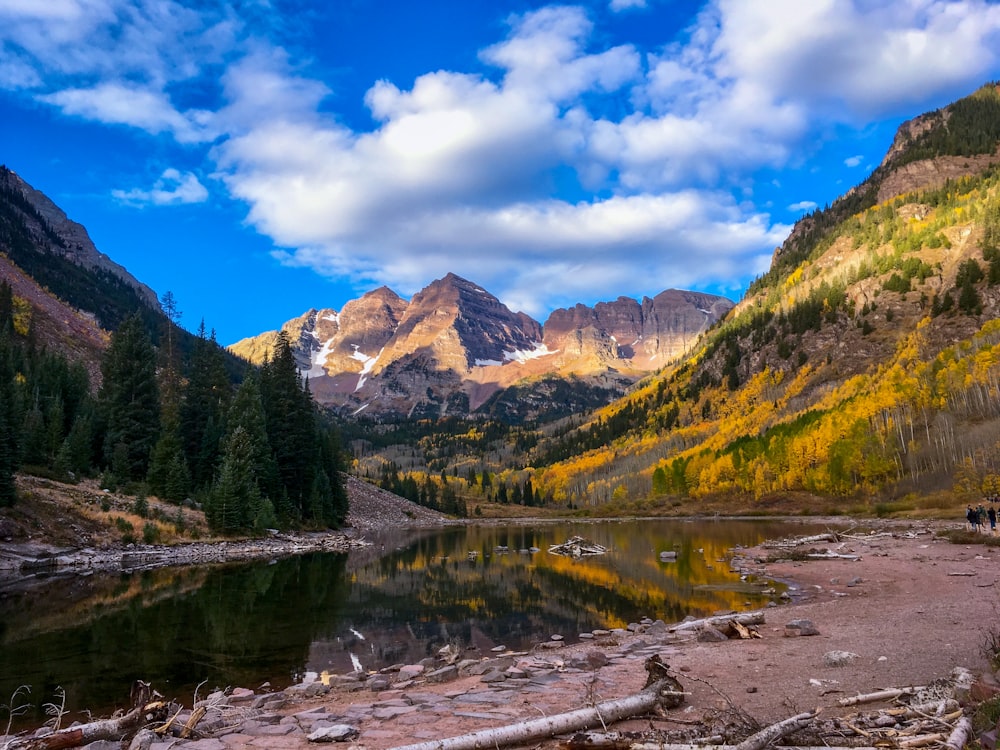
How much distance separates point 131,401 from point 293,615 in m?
52.6

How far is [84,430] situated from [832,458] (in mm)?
118442

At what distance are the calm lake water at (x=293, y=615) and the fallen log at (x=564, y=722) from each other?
10.6 meters

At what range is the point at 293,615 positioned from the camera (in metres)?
27.8

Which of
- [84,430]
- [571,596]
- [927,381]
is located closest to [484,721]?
[571,596]

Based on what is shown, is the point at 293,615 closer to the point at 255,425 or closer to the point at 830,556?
the point at 830,556

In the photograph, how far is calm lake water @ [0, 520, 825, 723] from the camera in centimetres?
1822

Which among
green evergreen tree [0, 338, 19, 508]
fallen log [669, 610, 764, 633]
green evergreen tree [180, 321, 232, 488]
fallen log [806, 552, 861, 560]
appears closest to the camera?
fallen log [669, 610, 764, 633]

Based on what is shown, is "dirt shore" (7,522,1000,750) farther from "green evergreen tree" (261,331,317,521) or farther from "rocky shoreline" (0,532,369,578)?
"green evergreen tree" (261,331,317,521)

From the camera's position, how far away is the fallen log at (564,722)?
8.49 metres

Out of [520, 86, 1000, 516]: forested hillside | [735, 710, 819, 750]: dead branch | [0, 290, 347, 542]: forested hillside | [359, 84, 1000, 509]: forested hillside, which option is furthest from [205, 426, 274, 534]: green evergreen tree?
[520, 86, 1000, 516]: forested hillside

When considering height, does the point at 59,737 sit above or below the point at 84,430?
below

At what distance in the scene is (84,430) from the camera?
6206cm

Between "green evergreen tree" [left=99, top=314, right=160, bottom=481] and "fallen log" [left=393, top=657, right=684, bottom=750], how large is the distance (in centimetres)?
6738

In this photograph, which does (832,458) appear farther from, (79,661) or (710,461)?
(79,661)
